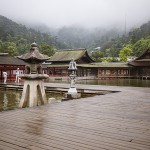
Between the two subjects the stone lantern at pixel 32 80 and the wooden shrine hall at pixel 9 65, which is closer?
the stone lantern at pixel 32 80

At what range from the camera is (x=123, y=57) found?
73.4m

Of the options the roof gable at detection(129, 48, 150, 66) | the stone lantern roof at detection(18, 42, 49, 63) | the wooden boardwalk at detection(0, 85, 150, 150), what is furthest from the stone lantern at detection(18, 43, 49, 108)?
the roof gable at detection(129, 48, 150, 66)

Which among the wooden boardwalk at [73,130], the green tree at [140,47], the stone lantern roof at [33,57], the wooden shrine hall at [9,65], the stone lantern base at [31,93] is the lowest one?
the wooden boardwalk at [73,130]

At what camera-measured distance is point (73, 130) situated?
205 inches

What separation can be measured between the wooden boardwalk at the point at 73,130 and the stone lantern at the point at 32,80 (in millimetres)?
2902

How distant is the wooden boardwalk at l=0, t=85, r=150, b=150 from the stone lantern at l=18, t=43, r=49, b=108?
2902 millimetres

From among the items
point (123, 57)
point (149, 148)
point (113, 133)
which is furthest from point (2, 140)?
point (123, 57)

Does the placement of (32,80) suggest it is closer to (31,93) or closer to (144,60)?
(31,93)

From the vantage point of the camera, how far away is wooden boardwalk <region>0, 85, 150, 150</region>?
416 centimetres

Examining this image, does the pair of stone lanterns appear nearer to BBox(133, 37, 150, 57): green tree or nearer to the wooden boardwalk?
the wooden boardwalk

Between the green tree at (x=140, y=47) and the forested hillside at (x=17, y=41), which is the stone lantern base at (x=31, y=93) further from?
the green tree at (x=140, y=47)

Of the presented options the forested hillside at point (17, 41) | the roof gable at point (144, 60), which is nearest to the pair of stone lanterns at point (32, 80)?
the roof gable at point (144, 60)

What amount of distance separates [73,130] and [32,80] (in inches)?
223

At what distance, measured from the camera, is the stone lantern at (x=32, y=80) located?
10.4 m
